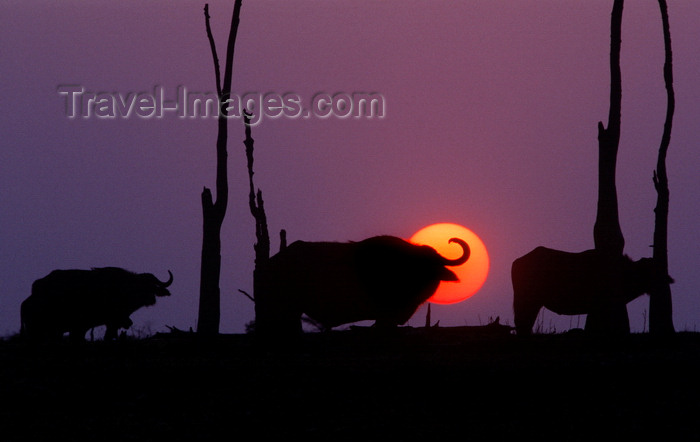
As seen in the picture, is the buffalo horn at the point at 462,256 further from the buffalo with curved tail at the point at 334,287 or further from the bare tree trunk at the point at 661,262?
the bare tree trunk at the point at 661,262

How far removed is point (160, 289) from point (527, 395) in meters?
17.6

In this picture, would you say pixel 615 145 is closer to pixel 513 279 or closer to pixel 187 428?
pixel 513 279

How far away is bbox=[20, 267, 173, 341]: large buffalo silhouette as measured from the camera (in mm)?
26875

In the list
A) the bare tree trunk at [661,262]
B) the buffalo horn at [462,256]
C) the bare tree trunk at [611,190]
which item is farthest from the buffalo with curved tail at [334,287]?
the bare tree trunk at [661,262]

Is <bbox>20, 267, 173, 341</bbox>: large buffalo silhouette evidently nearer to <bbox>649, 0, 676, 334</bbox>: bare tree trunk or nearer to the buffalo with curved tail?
the buffalo with curved tail

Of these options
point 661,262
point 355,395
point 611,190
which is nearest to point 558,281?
point 661,262

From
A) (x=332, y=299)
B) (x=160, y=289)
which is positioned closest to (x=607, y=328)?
(x=332, y=299)

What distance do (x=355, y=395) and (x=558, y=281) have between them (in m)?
12.4

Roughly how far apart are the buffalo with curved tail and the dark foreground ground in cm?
240

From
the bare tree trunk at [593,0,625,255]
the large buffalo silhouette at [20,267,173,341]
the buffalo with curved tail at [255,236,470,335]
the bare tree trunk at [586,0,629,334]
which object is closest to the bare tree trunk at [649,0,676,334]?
the bare tree trunk at [586,0,629,334]

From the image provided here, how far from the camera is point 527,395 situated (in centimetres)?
1316

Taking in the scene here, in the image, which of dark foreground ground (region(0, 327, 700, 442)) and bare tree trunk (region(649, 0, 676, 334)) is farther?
bare tree trunk (region(649, 0, 676, 334))

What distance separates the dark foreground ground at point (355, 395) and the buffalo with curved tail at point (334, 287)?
7.87 feet

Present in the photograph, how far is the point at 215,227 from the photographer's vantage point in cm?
2083
